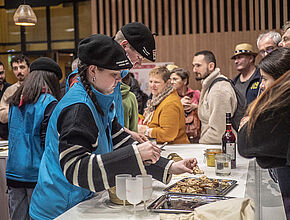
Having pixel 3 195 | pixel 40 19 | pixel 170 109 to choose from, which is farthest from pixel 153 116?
pixel 40 19

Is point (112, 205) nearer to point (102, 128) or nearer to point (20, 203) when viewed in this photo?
point (102, 128)

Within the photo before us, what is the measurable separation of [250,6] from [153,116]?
4247 mm

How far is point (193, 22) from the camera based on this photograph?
286 inches

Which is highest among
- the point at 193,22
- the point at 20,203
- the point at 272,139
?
the point at 193,22

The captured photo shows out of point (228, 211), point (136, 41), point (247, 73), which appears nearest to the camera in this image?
point (228, 211)

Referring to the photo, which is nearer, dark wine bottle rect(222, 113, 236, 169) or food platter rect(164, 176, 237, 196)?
food platter rect(164, 176, 237, 196)

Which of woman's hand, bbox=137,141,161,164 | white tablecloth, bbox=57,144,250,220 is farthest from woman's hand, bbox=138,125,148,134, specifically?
woman's hand, bbox=137,141,161,164

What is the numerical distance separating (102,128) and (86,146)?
0.65ft

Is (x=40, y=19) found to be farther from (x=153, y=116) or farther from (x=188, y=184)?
(x=188, y=184)

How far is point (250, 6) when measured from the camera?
22.7ft

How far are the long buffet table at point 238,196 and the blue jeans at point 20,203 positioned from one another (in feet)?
3.26

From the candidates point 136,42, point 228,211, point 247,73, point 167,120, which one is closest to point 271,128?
point 228,211

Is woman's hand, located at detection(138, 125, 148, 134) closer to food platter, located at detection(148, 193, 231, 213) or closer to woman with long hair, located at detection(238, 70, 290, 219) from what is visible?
food platter, located at detection(148, 193, 231, 213)

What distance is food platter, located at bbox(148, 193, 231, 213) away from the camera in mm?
1591
